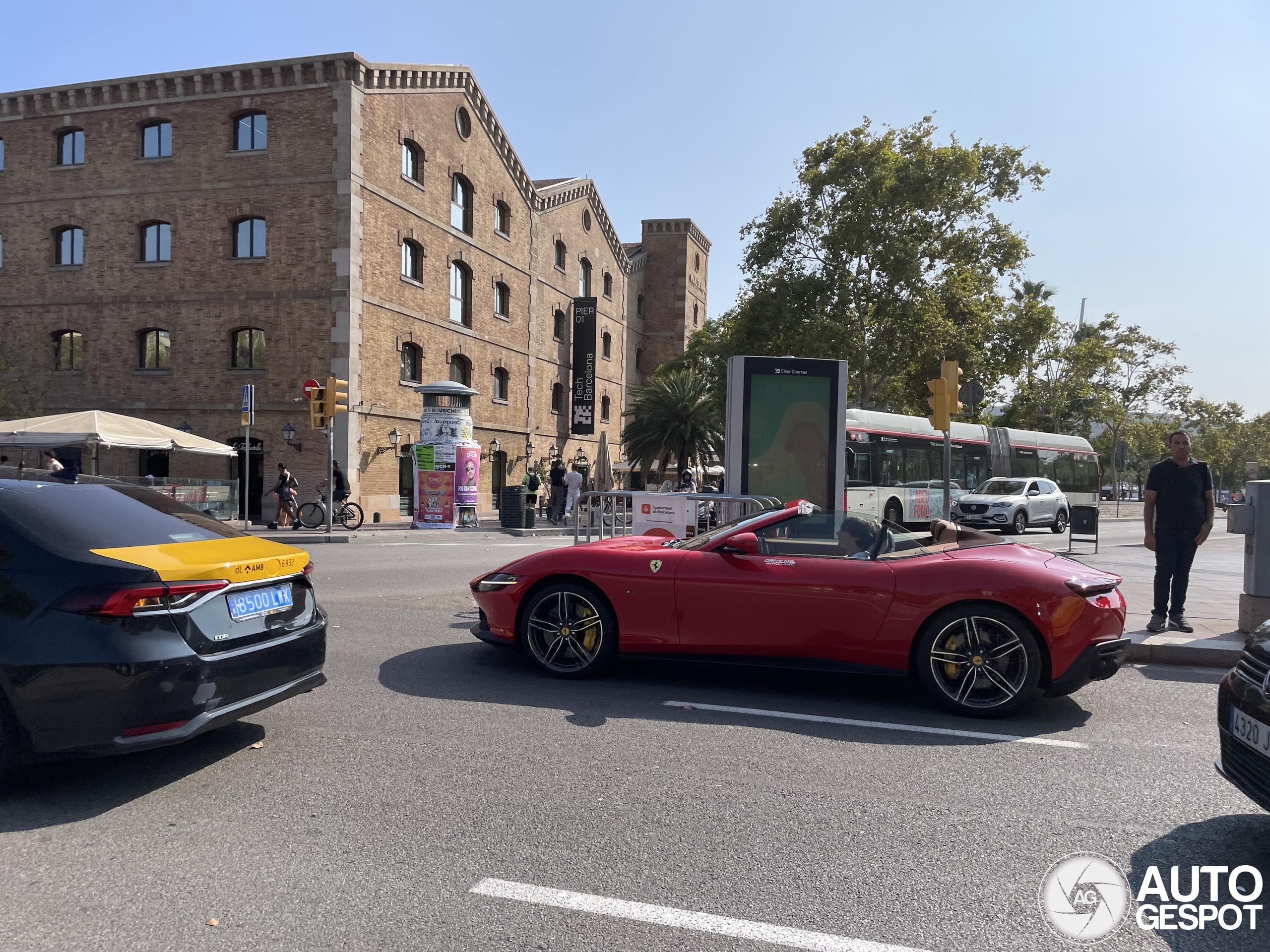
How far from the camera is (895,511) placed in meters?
22.8

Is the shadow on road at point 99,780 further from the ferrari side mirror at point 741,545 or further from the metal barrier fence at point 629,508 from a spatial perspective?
the metal barrier fence at point 629,508

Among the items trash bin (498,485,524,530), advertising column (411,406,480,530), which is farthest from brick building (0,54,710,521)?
trash bin (498,485,524,530)

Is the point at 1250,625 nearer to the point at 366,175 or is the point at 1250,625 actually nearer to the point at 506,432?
the point at 366,175

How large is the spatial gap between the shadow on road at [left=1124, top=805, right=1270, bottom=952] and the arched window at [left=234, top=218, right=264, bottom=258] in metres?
27.8

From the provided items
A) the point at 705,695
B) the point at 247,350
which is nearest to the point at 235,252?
the point at 247,350

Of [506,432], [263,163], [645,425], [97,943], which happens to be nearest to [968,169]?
[645,425]

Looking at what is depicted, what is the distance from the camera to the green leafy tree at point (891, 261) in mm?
31797

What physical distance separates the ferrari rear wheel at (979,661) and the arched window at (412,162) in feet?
87.9

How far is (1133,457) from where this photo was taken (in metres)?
85.3

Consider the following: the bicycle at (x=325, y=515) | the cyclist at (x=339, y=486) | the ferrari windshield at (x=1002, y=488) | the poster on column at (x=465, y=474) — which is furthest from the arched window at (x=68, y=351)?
the ferrari windshield at (x=1002, y=488)

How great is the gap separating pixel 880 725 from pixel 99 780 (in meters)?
3.98

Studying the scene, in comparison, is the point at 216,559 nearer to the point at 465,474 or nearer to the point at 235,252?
the point at 465,474

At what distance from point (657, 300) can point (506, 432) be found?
22.5 meters

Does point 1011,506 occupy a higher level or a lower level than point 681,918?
higher
